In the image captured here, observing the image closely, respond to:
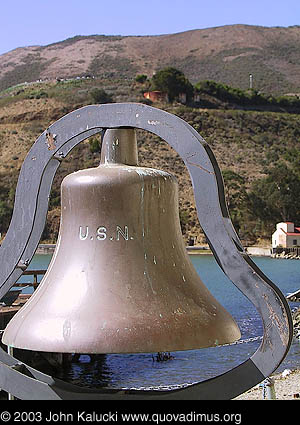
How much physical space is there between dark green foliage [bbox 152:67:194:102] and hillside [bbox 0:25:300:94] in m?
36.1

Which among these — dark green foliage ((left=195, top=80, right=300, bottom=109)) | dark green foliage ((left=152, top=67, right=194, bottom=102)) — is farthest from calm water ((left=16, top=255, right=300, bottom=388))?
dark green foliage ((left=195, top=80, right=300, bottom=109))

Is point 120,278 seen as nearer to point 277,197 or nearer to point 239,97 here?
point 277,197

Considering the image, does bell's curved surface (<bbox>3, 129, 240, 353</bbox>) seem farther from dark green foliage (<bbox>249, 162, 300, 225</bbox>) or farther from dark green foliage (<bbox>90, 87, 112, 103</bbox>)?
dark green foliage (<bbox>90, 87, 112, 103</bbox>)

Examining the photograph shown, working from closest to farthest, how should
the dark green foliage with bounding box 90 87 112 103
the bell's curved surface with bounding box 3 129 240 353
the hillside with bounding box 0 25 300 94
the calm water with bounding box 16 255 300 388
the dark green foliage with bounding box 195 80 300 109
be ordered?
1. the bell's curved surface with bounding box 3 129 240 353
2. the calm water with bounding box 16 255 300 388
3. the dark green foliage with bounding box 90 87 112 103
4. the dark green foliage with bounding box 195 80 300 109
5. the hillside with bounding box 0 25 300 94

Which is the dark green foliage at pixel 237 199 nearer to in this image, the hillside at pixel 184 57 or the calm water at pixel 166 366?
the calm water at pixel 166 366

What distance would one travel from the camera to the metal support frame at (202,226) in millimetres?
2855

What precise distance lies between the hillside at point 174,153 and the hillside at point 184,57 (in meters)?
34.9

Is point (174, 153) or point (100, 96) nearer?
point (174, 153)

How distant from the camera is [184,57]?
148 metres

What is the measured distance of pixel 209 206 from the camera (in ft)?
9.89

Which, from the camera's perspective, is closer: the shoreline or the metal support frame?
the metal support frame

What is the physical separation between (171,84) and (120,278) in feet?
291

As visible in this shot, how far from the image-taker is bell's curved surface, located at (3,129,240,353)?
284cm

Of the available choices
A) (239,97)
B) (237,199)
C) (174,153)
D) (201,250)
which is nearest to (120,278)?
(201,250)
